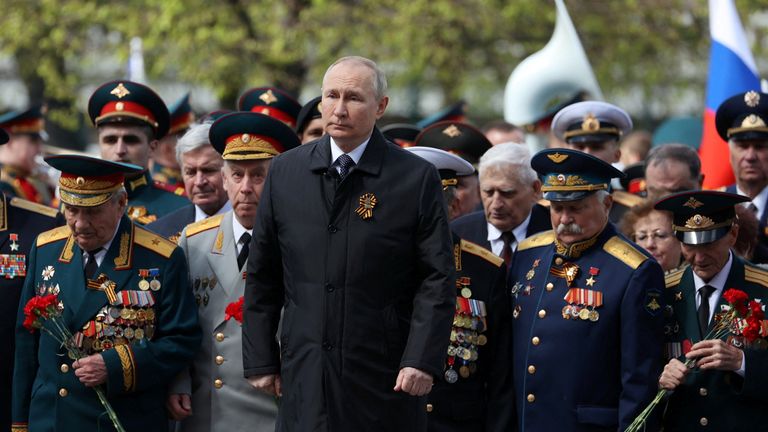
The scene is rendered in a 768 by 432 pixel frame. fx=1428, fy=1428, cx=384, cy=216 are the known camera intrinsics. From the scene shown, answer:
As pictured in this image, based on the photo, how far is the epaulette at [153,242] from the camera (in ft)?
22.2

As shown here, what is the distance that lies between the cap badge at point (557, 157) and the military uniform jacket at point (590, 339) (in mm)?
393

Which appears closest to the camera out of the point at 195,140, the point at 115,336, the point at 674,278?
the point at 115,336

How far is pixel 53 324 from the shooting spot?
21.4 ft

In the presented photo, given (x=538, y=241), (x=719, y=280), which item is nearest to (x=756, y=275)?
(x=719, y=280)

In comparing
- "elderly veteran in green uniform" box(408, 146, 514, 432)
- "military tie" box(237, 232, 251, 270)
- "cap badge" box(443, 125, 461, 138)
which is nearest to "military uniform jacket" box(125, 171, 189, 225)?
"cap badge" box(443, 125, 461, 138)

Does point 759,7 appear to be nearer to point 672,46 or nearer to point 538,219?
point 672,46

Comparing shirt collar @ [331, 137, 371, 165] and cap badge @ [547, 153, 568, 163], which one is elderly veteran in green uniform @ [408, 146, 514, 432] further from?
shirt collar @ [331, 137, 371, 165]

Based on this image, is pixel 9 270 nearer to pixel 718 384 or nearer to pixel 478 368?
pixel 478 368

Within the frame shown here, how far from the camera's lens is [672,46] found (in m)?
20.4

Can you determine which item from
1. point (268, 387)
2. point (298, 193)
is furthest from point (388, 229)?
point (268, 387)

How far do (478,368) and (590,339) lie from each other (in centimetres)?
59

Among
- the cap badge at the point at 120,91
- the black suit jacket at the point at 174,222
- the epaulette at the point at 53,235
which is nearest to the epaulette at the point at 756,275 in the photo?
the black suit jacket at the point at 174,222

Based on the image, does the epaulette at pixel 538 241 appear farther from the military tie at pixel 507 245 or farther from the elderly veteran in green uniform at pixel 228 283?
the elderly veteran in green uniform at pixel 228 283

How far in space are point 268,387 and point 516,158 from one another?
2502 mm
